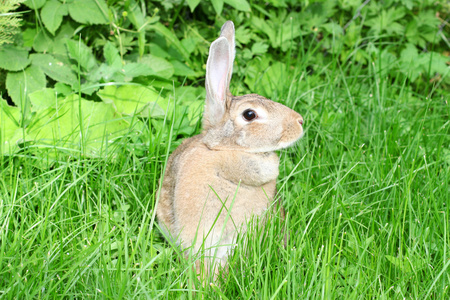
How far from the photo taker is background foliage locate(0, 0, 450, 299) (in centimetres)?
204

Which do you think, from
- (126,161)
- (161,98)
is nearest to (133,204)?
(126,161)

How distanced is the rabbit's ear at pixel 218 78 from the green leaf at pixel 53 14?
129cm

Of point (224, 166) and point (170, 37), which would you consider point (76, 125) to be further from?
point (224, 166)

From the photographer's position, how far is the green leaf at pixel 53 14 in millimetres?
3090

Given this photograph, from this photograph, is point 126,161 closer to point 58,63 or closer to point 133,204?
point 133,204

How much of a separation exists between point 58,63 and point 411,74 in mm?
2553

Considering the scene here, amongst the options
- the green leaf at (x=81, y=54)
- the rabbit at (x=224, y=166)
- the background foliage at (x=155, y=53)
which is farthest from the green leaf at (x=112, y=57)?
the rabbit at (x=224, y=166)

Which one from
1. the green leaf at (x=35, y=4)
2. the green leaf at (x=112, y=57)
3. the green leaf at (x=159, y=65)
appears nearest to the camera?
the green leaf at (x=35, y=4)

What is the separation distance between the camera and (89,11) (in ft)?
10.5

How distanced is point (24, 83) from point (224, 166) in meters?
1.56

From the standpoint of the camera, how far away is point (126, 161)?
2758 mm

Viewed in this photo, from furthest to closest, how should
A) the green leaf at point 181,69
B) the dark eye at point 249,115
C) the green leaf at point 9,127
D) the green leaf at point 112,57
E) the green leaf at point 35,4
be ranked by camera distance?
the green leaf at point 181,69 → the green leaf at point 112,57 → the green leaf at point 35,4 → the green leaf at point 9,127 → the dark eye at point 249,115

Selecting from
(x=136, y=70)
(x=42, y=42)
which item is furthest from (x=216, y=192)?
(x=42, y=42)

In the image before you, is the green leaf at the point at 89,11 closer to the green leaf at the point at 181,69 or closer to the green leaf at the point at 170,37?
the green leaf at the point at 170,37
